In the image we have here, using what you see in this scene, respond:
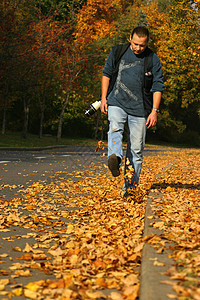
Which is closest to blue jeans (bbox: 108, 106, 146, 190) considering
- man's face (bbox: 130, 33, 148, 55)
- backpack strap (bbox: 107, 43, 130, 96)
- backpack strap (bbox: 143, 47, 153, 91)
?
backpack strap (bbox: 107, 43, 130, 96)

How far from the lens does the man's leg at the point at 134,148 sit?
6523 millimetres

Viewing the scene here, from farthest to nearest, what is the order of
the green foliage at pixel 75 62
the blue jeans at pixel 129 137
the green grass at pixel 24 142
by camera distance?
the green grass at pixel 24 142 → the green foliage at pixel 75 62 → the blue jeans at pixel 129 137

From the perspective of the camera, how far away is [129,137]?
6.66m

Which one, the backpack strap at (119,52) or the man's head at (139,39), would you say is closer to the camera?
the man's head at (139,39)

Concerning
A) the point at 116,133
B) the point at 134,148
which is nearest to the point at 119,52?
the point at 116,133

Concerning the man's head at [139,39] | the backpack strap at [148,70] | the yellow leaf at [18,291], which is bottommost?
the yellow leaf at [18,291]

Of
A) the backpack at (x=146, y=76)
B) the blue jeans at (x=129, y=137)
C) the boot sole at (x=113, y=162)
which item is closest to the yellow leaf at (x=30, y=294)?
the boot sole at (x=113, y=162)

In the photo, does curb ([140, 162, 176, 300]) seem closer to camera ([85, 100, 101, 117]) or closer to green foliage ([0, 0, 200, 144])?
camera ([85, 100, 101, 117])

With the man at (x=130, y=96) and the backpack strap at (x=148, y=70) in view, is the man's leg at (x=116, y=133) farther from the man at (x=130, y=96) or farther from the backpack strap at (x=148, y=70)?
the backpack strap at (x=148, y=70)

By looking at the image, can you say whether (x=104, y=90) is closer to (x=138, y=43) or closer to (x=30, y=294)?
(x=138, y=43)

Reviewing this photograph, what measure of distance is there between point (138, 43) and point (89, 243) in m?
2.72

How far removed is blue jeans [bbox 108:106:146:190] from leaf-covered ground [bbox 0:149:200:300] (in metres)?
0.36

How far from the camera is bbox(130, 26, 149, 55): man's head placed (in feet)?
20.3

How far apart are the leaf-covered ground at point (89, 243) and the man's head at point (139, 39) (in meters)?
1.87
